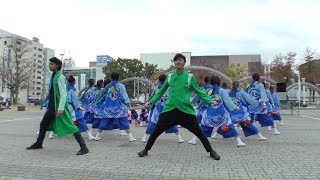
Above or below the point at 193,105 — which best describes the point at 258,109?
below

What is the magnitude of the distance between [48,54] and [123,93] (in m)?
91.7

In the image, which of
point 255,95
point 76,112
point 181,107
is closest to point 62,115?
point 181,107

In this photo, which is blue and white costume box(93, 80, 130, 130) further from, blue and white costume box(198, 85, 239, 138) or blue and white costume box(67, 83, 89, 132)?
blue and white costume box(198, 85, 239, 138)

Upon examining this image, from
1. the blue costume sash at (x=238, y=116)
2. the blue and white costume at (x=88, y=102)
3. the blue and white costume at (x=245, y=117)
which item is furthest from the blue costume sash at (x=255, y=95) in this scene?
the blue and white costume at (x=88, y=102)

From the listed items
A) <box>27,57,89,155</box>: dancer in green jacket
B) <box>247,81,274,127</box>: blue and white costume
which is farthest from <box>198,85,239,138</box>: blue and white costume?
<box>27,57,89,155</box>: dancer in green jacket

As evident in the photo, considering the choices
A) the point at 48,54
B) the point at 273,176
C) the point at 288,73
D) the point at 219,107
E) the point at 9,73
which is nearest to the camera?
the point at 273,176

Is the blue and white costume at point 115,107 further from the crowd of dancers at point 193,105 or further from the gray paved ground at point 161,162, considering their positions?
the gray paved ground at point 161,162

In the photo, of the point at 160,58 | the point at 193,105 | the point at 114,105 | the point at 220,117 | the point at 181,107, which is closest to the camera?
the point at 181,107

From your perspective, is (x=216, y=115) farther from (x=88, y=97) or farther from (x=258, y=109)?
(x=88, y=97)

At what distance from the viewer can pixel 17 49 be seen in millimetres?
51219

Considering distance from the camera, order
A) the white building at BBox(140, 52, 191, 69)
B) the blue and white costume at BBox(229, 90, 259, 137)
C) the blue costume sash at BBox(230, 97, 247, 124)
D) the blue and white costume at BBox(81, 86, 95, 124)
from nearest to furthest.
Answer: the blue and white costume at BBox(229, 90, 259, 137) < the blue costume sash at BBox(230, 97, 247, 124) < the blue and white costume at BBox(81, 86, 95, 124) < the white building at BBox(140, 52, 191, 69)

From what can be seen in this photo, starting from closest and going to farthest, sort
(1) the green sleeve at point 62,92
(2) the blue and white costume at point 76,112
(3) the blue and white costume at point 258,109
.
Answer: (1) the green sleeve at point 62,92
(2) the blue and white costume at point 76,112
(3) the blue and white costume at point 258,109

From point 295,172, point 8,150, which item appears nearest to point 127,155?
point 8,150

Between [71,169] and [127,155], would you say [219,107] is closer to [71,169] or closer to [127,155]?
[127,155]
